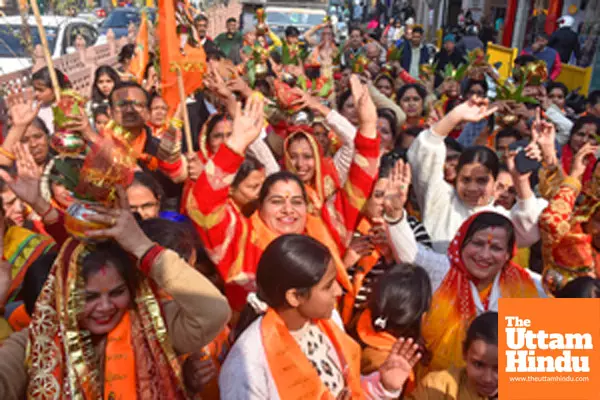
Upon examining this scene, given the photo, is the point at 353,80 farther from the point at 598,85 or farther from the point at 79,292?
the point at 598,85

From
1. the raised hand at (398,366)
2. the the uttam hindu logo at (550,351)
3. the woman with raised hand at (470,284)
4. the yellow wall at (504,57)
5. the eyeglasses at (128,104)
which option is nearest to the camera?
the the uttam hindu logo at (550,351)

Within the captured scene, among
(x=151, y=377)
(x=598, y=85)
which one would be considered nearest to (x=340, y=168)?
(x=151, y=377)

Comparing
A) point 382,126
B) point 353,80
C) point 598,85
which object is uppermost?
point 353,80

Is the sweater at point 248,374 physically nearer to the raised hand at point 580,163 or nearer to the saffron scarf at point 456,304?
the saffron scarf at point 456,304

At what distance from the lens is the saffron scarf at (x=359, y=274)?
9.10ft

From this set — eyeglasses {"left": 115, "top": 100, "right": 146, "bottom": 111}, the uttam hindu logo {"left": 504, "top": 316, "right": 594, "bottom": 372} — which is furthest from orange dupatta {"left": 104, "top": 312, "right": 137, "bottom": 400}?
eyeglasses {"left": 115, "top": 100, "right": 146, "bottom": 111}

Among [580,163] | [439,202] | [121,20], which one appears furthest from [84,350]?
[121,20]

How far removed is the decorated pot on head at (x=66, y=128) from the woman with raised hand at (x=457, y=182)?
1926 millimetres

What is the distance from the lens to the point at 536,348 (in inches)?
71.7

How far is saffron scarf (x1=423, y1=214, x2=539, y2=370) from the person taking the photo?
238cm

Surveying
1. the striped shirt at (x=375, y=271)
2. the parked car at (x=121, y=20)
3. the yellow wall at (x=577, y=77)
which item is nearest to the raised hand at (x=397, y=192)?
the striped shirt at (x=375, y=271)

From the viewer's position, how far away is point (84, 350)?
1.67 meters

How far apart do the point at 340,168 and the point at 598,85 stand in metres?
8.07

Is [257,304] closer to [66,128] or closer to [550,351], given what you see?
[550,351]
